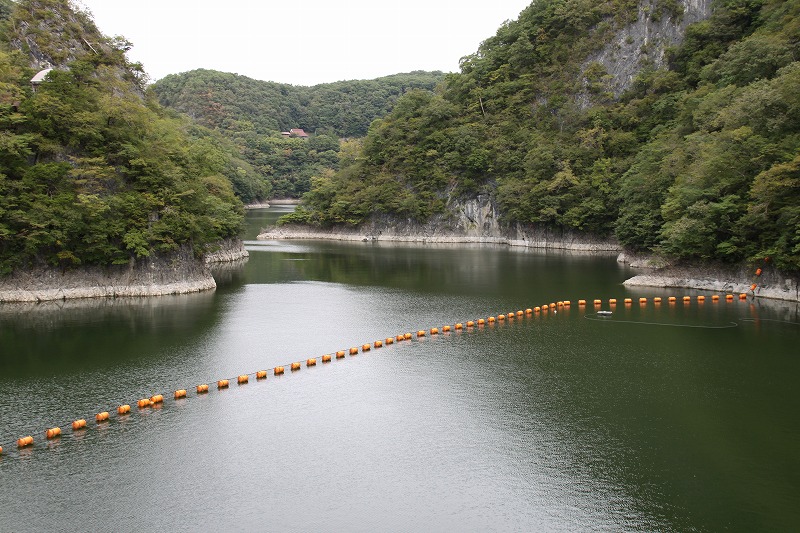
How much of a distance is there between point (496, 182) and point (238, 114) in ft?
376

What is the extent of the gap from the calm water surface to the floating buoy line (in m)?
0.44

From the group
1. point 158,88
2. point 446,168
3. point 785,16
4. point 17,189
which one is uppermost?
point 158,88

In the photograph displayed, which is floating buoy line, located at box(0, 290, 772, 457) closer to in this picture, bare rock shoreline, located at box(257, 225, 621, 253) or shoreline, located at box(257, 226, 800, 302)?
shoreline, located at box(257, 226, 800, 302)

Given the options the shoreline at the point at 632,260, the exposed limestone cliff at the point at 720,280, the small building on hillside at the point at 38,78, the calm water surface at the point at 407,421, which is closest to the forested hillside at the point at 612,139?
the exposed limestone cliff at the point at 720,280

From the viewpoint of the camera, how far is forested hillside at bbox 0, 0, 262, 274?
43.8 metres

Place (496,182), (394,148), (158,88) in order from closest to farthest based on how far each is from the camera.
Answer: (496,182) < (394,148) < (158,88)

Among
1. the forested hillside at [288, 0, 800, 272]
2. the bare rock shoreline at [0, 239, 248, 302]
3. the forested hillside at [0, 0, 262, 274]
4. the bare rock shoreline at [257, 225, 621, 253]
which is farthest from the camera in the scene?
the bare rock shoreline at [257, 225, 621, 253]

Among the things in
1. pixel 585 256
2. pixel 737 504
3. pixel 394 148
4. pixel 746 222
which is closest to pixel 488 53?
pixel 394 148

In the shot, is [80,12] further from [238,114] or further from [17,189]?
[238,114]

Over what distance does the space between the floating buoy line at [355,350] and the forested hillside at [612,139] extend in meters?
7.34

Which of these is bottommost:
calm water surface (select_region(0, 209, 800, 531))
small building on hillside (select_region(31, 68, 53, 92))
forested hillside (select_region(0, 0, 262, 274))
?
calm water surface (select_region(0, 209, 800, 531))

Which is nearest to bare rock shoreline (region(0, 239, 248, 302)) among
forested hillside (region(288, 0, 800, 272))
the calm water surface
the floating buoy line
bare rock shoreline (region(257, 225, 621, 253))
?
the calm water surface

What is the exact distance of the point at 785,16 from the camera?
66.4m

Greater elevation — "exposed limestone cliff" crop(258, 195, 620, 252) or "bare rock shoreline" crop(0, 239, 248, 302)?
"exposed limestone cliff" crop(258, 195, 620, 252)
